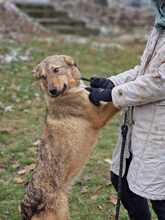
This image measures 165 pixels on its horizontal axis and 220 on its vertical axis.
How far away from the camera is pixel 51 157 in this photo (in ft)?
14.9

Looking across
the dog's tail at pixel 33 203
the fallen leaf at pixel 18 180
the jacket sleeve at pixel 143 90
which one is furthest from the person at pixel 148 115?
the fallen leaf at pixel 18 180

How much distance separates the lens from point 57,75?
→ 4699 mm

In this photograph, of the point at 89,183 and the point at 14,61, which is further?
the point at 14,61

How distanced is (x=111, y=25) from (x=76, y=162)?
52.8 ft

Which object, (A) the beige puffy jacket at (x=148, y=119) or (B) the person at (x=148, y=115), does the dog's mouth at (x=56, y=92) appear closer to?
(B) the person at (x=148, y=115)

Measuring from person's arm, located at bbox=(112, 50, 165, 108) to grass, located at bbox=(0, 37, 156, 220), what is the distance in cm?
207

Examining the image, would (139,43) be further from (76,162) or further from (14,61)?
(76,162)

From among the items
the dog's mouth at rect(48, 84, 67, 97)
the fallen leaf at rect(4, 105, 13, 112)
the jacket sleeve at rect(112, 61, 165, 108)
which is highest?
the jacket sleeve at rect(112, 61, 165, 108)

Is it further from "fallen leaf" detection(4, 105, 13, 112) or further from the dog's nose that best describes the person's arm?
"fallen leaf" detection(4, 105, 13, 112)

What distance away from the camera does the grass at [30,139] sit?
595 cm

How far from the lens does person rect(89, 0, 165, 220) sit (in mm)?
3803

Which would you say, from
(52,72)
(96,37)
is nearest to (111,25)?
(96,37)

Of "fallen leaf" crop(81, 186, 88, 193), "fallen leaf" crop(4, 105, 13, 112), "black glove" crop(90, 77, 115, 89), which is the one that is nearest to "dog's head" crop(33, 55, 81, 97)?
"black glove" crop(90, 77, 115, 89)

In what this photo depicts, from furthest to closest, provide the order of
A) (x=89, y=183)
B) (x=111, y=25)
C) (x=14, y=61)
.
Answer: (x=111, y=25) < (x=14, y=61) < (x=89, y=183)
